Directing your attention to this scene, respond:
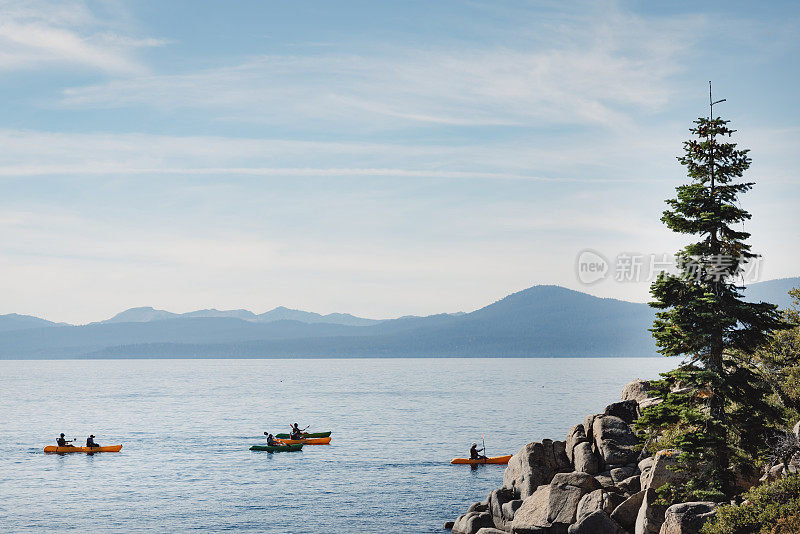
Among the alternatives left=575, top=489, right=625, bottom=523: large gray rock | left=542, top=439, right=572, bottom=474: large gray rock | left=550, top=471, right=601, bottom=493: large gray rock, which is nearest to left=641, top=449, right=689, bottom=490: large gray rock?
left=575, top=489, right=625, bottom=523: large gray rock

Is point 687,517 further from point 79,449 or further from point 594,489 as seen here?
point 79,449

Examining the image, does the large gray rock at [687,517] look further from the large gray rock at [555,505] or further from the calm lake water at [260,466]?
the calm lake water at [260,466]

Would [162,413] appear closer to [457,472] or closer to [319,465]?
[319,465]

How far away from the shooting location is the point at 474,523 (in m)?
41.8

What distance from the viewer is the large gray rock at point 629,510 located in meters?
33.1

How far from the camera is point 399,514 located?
5078cm

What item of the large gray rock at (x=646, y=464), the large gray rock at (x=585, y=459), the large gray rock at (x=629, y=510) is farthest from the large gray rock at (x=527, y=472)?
the large gray rock at (x=629, y=510)

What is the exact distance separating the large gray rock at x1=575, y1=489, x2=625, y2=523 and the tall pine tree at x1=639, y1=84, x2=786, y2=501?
3690mm

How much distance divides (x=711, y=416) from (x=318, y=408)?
384 ft

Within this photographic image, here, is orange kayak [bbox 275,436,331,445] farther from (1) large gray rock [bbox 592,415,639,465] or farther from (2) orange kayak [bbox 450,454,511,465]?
(1) large gray rock [bbox 592,415,639,465]

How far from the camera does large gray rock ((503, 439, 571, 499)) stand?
134 ft

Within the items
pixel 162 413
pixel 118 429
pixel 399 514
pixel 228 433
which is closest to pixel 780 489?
pixel 399 514

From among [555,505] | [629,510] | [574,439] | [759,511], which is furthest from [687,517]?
[574,439]

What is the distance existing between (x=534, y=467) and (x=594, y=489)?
483cm
